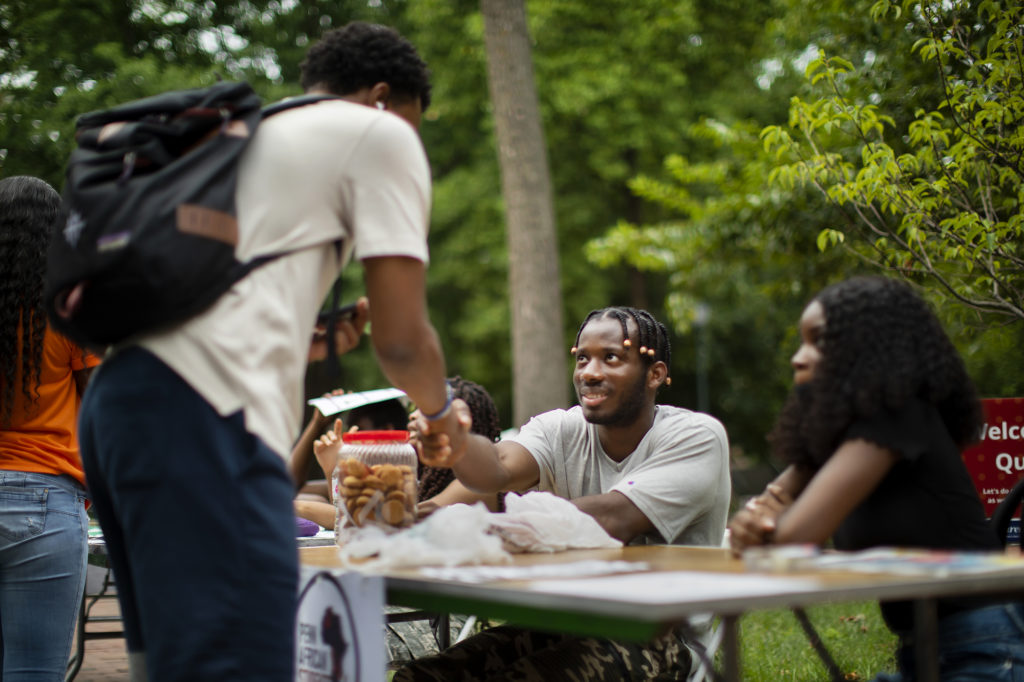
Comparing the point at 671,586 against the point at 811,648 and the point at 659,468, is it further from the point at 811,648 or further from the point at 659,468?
the point at 811,648

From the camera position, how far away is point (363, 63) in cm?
242

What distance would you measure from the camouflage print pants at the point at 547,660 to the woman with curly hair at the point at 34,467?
948 mm

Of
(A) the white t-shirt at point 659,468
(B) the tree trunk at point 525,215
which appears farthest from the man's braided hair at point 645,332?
(B) the tree trunk at point 525,215

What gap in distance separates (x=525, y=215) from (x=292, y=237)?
7.37m

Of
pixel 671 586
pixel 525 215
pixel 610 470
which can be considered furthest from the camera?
pixel 525 215

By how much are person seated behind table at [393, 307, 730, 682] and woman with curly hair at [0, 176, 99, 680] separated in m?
0.95

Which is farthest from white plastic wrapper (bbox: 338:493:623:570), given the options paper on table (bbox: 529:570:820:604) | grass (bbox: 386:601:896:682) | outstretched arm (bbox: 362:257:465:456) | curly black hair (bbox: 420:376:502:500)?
grass (bbox: 386:601:896:682)

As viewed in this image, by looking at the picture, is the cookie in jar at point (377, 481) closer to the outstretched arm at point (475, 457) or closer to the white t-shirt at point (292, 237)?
the outstretched arm at point (475, 457)

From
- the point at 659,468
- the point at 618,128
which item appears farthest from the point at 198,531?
the point at 618,128

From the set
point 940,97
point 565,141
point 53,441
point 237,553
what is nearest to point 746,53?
point 565,141

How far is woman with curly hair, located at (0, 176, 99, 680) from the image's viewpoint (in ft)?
9.71

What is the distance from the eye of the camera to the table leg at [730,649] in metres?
1.85

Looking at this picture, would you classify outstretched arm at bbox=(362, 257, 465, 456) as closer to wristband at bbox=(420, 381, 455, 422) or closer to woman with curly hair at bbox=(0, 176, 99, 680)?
wristband at bbox=(420, 381, 455, 422)

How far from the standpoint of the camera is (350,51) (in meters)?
2.43
